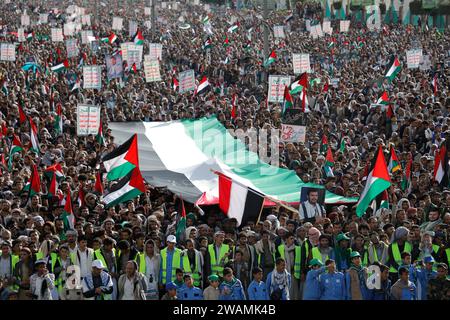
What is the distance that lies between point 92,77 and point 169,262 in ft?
51.9

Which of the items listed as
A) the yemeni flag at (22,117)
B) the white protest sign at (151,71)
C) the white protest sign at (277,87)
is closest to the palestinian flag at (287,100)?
the white protest sign at (277,87)

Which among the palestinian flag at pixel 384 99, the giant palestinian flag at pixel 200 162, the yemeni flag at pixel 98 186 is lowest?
the giant palestinian flag at pixel 200 162

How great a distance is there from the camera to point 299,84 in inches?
1038

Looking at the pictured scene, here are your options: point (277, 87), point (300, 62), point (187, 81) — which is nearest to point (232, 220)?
point (277, 87)

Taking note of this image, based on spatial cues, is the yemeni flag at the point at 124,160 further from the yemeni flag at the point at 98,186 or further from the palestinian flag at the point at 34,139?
the palestinian flag at the point at 34,139

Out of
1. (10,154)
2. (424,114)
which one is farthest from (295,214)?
(424,114)

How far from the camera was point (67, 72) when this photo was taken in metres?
34.3

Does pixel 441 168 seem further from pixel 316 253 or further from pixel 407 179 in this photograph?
pixel 316 253

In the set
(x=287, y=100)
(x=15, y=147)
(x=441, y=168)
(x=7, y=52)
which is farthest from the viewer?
(x=7, y=52)

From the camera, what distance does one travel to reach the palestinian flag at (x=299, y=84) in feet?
86.1

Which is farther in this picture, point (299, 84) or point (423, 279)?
point (299, 84)

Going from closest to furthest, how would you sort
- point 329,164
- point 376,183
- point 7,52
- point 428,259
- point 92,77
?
1. point 428,259
2. point 376,183
3. point 329,164
4. point 92,77
5. point 7,52

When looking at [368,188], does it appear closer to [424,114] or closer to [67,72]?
[424,114]

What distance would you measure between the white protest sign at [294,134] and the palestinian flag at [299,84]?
426cm
